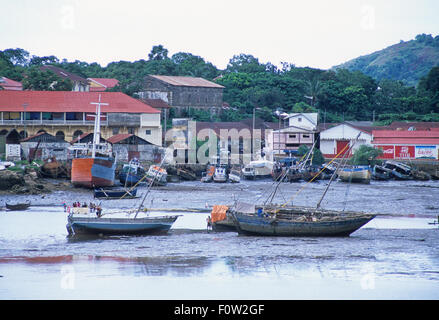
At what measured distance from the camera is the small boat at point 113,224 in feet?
95.2

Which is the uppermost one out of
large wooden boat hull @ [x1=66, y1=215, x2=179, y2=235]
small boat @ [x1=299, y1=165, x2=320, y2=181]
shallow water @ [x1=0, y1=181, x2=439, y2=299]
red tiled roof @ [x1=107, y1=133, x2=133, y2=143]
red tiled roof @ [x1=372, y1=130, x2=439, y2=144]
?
red tiled roof @ [x1=372, y1=130, x2=439, y2=144]

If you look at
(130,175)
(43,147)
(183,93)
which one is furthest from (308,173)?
(183,93)

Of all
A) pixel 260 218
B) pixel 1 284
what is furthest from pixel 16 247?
pixel 260 218

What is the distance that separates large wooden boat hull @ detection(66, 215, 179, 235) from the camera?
29.0 meters

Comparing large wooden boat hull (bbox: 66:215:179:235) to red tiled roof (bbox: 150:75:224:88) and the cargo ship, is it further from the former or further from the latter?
red tiled roof (bbox: 150:75:224:88)

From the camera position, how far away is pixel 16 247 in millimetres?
26969

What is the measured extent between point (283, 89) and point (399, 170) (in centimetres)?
3120

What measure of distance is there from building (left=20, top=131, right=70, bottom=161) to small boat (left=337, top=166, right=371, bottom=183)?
73.5 feet

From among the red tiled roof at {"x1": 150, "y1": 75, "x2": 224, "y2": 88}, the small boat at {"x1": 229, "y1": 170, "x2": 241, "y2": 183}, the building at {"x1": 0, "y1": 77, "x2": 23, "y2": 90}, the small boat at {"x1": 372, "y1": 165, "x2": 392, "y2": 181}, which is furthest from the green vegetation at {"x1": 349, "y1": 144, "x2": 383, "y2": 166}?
the building at {"x1": 0, "y1": 77, "x2": 23, "y2": 90}

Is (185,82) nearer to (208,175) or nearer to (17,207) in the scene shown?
(208,175)

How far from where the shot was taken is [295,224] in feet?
95.5

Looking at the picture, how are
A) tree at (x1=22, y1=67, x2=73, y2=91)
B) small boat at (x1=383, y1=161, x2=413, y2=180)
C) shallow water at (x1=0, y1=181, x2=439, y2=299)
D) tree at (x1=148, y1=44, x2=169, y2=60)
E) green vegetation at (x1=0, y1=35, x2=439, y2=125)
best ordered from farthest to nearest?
tree at (x1=148, y1=44, x2=169, y2=60)
green vegetation at (x1=0, y1=35, x2=439, y2=125)
tree at (x1=22, y1=67, x2=73, y2=91)
small boat at (x1=383, y1=161, x2=413, y2=180)
shallow water at (x1=0, y1=181, x2=439, y2=299)

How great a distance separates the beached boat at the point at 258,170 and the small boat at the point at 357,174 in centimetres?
603
